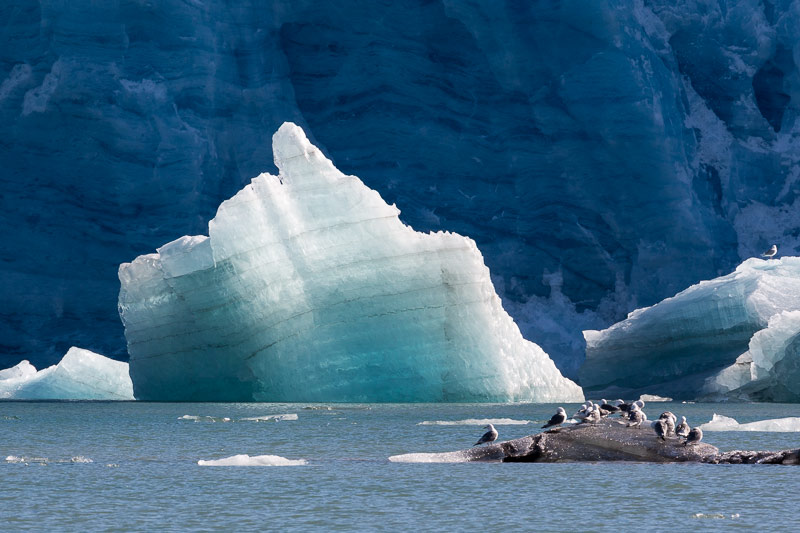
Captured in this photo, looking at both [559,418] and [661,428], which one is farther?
[559,418]

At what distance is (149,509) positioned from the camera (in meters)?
Answer: 12.7

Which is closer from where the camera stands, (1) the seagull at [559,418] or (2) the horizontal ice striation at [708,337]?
(1) the seagull at [559,418]

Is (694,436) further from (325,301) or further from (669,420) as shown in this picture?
(325,301)

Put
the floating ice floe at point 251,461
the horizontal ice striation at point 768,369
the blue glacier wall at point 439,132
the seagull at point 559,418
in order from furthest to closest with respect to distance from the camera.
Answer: the blue glacier wall at point 439,132 < the horizontal ice striation at point 768,369 < the seagull at point 559,418 < the floating ice floe at point 251,461

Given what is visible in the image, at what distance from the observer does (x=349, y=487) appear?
14484mm

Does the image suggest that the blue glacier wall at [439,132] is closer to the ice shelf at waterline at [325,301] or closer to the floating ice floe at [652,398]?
the floating ice floe at [652,398]

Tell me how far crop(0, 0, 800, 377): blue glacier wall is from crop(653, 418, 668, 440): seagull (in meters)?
25.1

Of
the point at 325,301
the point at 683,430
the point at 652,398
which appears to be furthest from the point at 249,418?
the point at 652,398

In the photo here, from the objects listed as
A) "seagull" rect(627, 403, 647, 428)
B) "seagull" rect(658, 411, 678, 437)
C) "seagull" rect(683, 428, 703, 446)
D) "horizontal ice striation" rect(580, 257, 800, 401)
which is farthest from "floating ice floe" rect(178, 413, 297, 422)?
"horizontal ice striation" rect(580, 257, 800, 401)

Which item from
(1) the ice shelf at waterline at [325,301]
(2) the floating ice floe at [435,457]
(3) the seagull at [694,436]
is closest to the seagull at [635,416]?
(3) the seagull at [694,436]

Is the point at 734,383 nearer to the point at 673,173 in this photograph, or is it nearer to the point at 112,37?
the point at 673,173

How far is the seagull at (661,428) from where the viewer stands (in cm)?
1627

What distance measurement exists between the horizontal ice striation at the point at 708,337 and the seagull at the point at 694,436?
14321 millimetres

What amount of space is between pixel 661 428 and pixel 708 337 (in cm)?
1658
